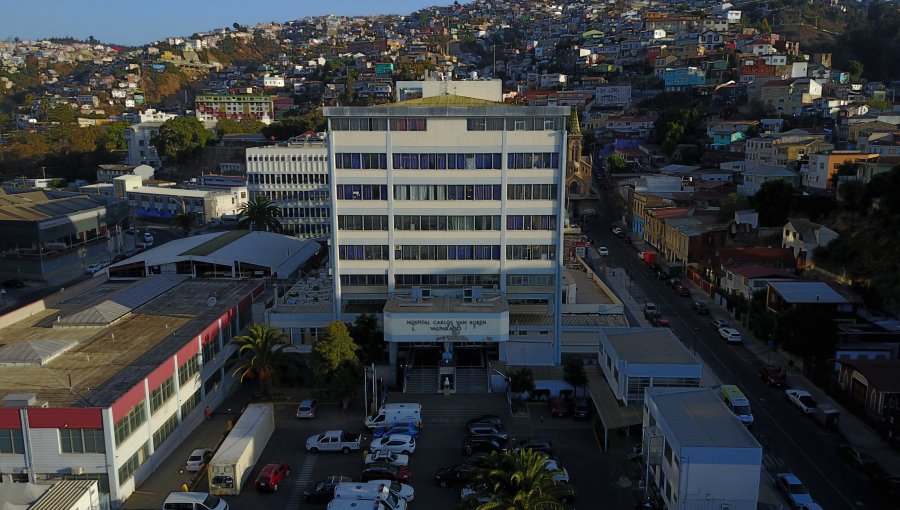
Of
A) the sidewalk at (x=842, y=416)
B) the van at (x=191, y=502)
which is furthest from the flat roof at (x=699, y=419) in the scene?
the van at (x=191, y=502)

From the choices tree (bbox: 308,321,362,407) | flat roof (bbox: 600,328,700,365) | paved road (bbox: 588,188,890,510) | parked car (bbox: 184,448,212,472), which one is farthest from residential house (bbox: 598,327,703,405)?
parked car (bbox: 184,448,212,472)

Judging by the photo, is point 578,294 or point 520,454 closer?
point 520,454

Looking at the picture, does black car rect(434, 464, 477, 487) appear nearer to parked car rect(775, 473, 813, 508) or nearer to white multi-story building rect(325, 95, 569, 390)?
white multi-story building rect(325, 95, 569, 390)

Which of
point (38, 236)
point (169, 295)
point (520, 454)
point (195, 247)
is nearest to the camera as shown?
point (520, 454)

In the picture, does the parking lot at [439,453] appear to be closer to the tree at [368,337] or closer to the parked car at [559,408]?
the parked car at [559,408]

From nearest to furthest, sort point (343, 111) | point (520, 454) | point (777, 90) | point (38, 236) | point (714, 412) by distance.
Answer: point (520, 454) → point (714, 412) → point (343, 111) → point (38, 236) → point (777, 90)

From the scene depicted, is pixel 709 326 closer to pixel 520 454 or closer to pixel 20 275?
pixel 520 454

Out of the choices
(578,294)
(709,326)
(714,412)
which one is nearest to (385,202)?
(578,294)
